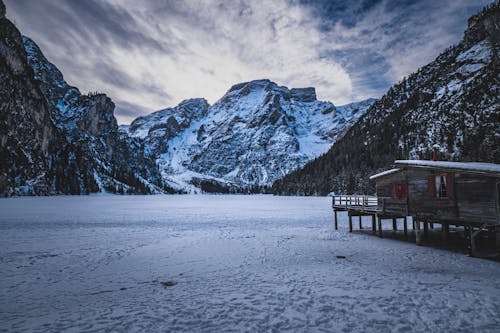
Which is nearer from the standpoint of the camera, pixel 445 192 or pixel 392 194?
pixel 445 192

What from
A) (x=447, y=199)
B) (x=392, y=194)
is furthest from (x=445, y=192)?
(x=392, y=194)

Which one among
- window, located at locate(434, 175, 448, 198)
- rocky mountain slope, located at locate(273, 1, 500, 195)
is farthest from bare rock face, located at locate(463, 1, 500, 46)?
window, located at locate(434, 175, 448, 198)

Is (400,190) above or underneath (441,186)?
underneath

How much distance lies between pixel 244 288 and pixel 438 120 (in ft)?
470

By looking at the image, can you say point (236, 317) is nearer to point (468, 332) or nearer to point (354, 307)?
point (354, 307)

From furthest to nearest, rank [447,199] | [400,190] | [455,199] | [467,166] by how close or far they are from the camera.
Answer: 1. [400,190]
2. [447,199]
3. [455,199]
4. [467,166]

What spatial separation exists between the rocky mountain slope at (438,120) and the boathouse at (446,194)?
64.0 metres

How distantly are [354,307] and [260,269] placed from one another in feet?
22.0

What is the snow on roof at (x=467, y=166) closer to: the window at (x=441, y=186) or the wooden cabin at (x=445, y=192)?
the wooden cabin at (x=445, y=192)

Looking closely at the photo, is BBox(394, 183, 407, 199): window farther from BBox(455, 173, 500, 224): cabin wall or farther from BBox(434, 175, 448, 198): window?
BBox(455, 173, 500, 224): cabin wall

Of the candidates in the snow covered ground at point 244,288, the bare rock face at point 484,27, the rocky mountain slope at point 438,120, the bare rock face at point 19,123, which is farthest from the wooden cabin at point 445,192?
the bare rock face at point 484,27

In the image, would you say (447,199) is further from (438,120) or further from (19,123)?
(19,123)

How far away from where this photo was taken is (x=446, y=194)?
21.9 m

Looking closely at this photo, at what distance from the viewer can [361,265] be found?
1739 cm
